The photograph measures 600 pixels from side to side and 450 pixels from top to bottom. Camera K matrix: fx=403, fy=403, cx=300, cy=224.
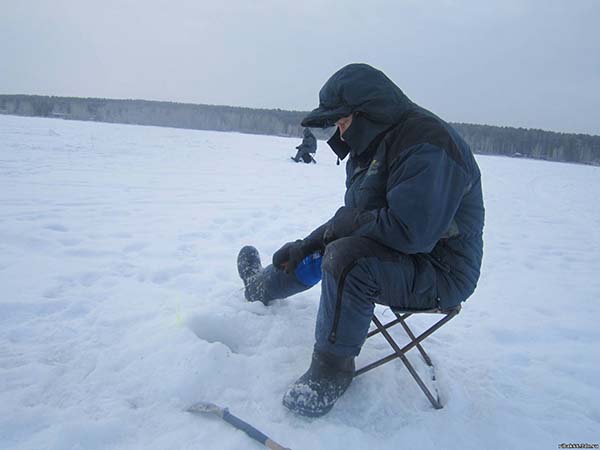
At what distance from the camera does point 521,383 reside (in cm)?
244

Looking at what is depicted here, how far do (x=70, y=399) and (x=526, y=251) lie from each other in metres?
5.52

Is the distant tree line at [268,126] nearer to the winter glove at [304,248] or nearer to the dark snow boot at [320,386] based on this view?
the winter glove at [304,248]

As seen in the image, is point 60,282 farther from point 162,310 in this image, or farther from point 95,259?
point 162,310

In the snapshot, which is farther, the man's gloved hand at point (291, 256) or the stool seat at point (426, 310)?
the man's gloved hand at point (291, 256)

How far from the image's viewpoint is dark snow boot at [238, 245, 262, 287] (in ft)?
10.2

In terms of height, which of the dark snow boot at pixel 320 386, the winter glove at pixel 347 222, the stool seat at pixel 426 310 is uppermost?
the winter glove at pixel 347 222

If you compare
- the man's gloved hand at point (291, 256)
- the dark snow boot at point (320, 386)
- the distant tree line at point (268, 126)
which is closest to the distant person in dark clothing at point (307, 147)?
the man's gloved hand at point (291, 256)

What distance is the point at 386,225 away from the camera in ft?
6.12

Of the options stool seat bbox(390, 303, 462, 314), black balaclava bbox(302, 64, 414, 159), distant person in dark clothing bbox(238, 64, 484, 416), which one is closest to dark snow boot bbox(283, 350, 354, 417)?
distant person in dark clothing bbox(238, 64, 484, 416)

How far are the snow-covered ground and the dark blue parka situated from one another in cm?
69

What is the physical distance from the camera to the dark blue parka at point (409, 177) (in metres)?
1.80

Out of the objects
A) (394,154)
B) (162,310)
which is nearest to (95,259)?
(162,310)

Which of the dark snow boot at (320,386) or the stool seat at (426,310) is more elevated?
the stool seat at (426,310)

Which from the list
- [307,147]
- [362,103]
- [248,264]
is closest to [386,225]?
[362,103]
